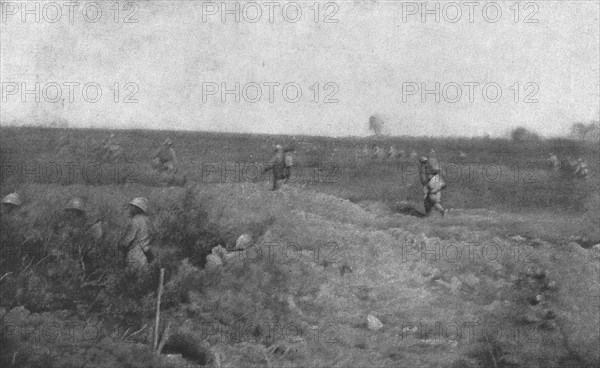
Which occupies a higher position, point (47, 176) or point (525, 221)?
point (47, 176)

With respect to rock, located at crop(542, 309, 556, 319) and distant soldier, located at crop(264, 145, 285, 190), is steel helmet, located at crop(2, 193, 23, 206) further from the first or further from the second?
rock, located at crop(542, 309, 556, 319)

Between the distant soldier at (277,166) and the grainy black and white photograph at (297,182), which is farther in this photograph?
the distant soldier at (277,166)

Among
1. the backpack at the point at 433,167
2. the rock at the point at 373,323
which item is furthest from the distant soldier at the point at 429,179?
the rock at the point at 373,323

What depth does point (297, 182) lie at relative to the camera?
6.75 meters

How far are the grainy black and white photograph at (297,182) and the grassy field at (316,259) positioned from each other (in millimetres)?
19

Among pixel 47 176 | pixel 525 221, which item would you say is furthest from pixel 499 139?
pixel 47 176

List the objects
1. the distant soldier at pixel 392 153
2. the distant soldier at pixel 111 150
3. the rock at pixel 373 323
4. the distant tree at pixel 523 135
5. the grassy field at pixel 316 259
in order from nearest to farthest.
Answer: the grassy field at pixel 316 259 < the rock at pixel 373 323 < the distant soldier at pixel 111 150 < the distant soldier at pixel 392 153 < the distant tree at pixel 523 135

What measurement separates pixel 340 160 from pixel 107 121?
219 cm

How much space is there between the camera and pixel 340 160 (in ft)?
22.3

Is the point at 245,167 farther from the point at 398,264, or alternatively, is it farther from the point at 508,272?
the point at 508,272

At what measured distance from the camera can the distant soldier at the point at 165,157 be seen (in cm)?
670

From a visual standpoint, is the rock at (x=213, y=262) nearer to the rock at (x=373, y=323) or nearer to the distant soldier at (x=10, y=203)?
the rock at (x=373, y=323)

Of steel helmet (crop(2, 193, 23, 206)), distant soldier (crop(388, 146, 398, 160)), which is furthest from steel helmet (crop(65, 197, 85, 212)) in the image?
distant soldier (crop(388, 146, 398, 160))

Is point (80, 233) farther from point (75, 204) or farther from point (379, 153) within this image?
point (379, 153)
